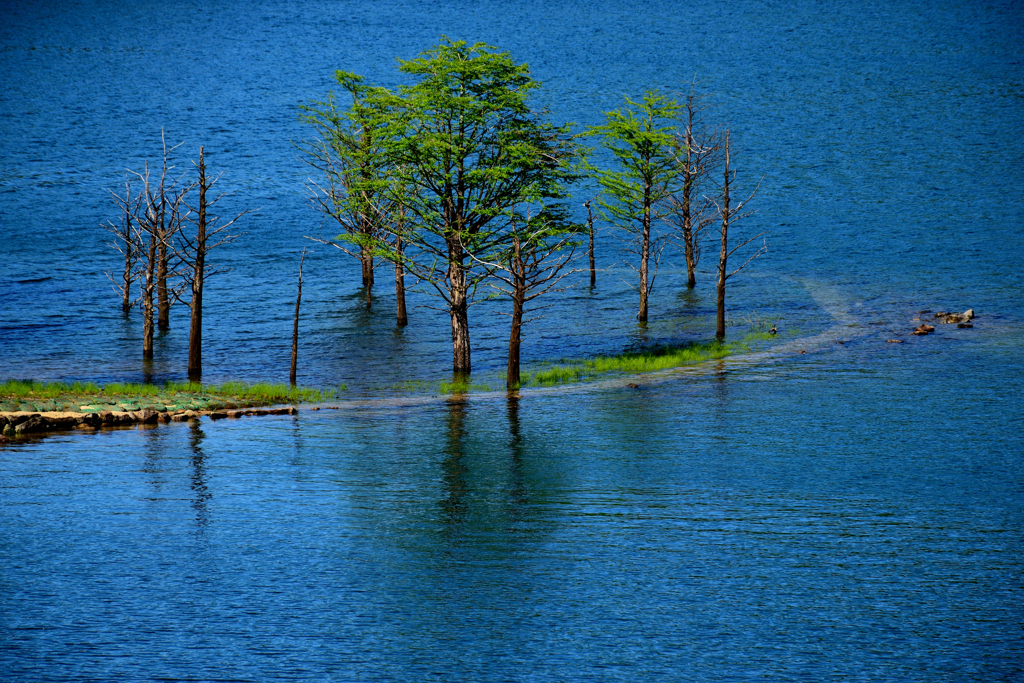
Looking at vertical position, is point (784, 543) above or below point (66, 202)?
below

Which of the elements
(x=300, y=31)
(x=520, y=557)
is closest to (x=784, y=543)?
(x=520, y=557)

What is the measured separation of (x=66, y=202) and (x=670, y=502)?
362ft

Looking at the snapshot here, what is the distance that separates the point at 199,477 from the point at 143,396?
39.4 feet

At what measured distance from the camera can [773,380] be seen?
32781mm

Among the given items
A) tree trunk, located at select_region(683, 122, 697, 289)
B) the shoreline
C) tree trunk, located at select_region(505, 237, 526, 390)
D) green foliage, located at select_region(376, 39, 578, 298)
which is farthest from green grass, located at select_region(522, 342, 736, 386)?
the shoreline

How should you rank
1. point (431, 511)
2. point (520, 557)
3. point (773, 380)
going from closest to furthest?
point (520, 557), point (431, 511), point (773, 380)

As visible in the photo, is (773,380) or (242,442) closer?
(242,442)

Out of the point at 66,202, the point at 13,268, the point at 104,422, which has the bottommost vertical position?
the point at 104,422

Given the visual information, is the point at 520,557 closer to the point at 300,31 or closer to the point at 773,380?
the point at 773,380

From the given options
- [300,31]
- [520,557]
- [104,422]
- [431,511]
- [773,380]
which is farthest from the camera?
[300,31]

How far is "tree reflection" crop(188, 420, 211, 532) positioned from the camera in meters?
16.4

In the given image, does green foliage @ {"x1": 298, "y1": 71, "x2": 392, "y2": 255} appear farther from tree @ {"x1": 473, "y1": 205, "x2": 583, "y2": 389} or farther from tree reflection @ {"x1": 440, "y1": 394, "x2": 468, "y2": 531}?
tree reflection @ {"x1": 440, "y1": 394, "x2": 468, "y2": 531}

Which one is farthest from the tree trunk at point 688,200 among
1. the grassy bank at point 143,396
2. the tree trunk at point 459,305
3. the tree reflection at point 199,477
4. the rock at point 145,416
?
the tree reflection at point 199,477

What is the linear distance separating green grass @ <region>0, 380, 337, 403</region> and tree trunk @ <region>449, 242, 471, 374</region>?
5.57m
